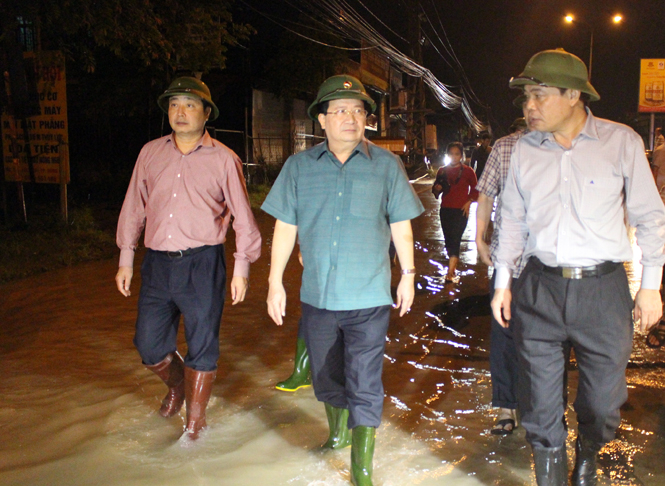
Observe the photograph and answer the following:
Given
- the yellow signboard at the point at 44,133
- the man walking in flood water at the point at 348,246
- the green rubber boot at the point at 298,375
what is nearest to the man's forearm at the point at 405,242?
the man walking in flood water at the point at 348,246

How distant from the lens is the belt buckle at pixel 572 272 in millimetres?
2928

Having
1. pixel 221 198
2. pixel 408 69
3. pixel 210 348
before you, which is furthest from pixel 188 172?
pixel 408 69

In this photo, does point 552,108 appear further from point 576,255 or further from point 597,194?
point 576,255

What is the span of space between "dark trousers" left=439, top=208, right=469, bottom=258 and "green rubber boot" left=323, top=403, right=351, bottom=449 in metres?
5.12

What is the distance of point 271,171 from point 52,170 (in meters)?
12.8

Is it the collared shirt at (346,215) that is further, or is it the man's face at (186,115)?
the man's face at (186,115)

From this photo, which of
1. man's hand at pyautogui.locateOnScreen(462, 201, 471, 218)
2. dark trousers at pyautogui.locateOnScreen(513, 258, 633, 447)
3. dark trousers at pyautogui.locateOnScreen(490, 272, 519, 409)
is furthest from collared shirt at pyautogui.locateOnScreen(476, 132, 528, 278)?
man's hand at pyautogui.locateOnScreen(462, 201, 471, 218)

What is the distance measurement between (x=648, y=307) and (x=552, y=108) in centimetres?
105

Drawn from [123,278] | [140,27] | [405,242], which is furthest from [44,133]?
[405,242]

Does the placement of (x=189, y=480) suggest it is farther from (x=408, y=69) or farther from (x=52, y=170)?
(x=408, y=69)

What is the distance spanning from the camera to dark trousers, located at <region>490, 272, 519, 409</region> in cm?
390

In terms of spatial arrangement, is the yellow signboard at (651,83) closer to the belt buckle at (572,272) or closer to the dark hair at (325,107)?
the dark hair at (325,107)

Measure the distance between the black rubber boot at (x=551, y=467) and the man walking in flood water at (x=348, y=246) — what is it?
0.81 meters

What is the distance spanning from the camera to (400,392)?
4.71 m
